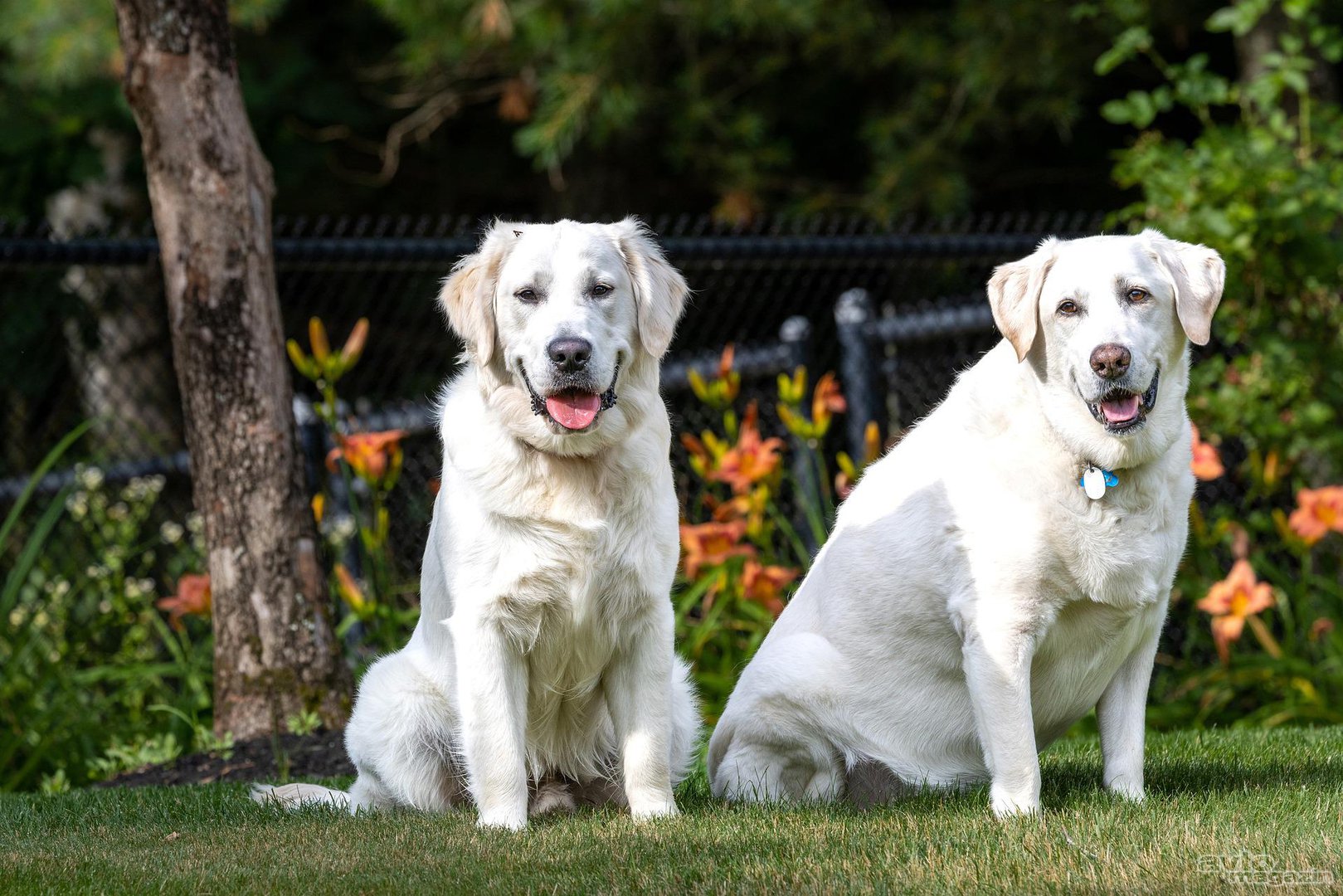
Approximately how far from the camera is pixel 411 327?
8836 mm

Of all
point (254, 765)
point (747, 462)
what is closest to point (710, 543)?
point (747, 462)

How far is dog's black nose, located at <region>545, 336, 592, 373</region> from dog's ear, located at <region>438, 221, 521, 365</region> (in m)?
0.25

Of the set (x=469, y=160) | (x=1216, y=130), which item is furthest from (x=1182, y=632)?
(x=469, y=160)

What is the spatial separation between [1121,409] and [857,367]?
3.30 meters

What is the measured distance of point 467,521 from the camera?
11.9ft

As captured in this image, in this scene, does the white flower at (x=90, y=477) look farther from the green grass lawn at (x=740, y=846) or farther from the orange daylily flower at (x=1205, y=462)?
the orange daylily flower at (x=1205, y=462)

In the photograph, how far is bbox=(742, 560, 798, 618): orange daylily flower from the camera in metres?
5.77

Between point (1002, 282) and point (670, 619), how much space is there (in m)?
1.19

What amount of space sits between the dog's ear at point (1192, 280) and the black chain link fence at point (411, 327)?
2.80 metres

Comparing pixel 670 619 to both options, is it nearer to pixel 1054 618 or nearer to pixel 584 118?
pixel 1054 618

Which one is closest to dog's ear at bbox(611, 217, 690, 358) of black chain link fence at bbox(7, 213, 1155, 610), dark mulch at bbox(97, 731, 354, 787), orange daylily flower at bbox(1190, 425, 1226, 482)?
dark mulch at bbox(97, 731, 354, 787)

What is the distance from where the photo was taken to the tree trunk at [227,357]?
5020 millimetres

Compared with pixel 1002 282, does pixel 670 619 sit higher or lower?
lower

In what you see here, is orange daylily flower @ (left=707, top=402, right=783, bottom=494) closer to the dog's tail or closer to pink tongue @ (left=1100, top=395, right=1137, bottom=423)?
the dog's tail
